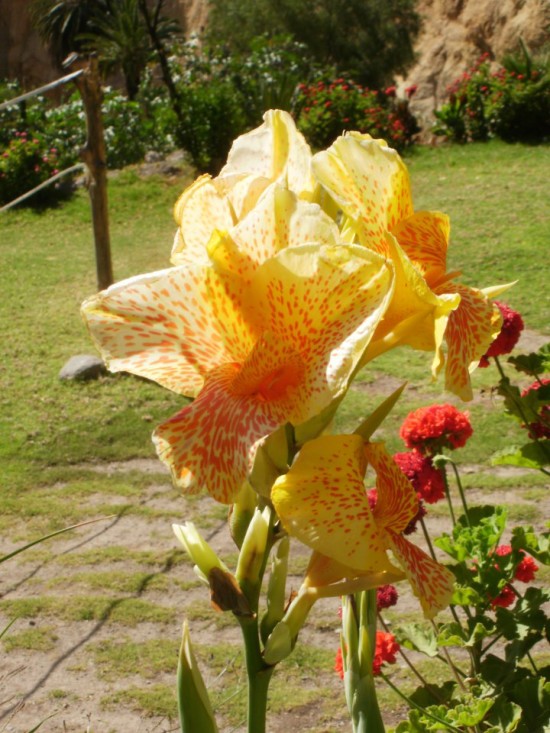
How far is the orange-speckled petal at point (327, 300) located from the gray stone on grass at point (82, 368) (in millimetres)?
5286

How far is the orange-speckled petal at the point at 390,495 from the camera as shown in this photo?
80 cm

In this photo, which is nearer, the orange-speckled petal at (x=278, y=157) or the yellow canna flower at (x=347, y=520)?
the yellow canna flower at (x=347, y=520)

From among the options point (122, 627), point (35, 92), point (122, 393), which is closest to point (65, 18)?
point (122, 393)

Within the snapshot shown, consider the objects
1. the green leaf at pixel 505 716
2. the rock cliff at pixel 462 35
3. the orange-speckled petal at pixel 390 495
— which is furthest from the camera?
the rock cliff at pixel 462 35

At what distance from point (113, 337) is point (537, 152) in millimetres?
10718

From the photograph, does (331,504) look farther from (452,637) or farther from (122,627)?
(122,627)

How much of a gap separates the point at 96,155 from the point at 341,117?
6.18 m

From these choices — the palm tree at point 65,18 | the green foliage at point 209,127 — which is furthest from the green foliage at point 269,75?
the palm tree at point 65,18

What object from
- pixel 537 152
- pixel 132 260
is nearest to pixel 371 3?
pixel 537 152

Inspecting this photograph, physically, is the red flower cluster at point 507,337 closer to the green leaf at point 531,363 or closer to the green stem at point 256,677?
the green leaf at point 531,363

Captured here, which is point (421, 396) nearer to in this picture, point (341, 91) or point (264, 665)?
point (264, 665)

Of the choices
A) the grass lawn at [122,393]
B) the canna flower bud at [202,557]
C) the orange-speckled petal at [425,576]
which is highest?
the canna flower bud at [202,557]

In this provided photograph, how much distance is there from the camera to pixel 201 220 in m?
0.82

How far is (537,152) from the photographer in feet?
35.2
